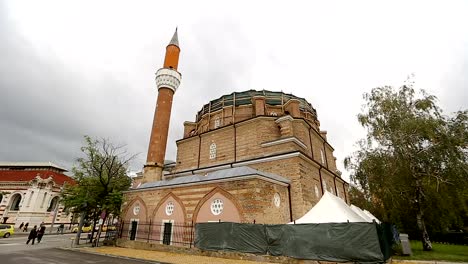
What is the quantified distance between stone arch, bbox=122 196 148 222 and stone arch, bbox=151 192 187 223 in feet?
3.59

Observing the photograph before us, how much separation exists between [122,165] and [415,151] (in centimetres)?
2231

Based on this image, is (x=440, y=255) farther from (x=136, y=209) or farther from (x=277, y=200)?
(x=136, y=209)

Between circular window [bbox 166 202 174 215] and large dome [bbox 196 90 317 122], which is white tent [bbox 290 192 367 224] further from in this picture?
large dome [bbox 196 90 317 122]

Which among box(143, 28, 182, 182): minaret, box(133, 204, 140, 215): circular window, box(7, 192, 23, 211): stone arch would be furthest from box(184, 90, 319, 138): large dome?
box(7, 192, 23, 211): stone arch

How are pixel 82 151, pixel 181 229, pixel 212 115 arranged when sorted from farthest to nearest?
1. pixel 212 115
2. pixel 82 151
3. pixel 181 229

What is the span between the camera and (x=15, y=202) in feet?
103

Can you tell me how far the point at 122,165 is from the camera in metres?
20.3

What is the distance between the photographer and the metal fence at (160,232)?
13.7 metres

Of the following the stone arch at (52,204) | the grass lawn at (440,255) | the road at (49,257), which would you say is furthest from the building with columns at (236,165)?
the stone arch at (52,204)

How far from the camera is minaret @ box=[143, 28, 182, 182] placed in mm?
21062

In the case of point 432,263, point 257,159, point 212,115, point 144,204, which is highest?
point 212,115

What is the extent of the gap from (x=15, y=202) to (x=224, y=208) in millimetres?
35458

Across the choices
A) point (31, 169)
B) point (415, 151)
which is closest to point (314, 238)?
point (415, 151)

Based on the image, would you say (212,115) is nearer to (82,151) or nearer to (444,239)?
(82,151)
